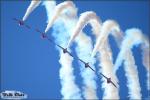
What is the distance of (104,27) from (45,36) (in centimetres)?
206

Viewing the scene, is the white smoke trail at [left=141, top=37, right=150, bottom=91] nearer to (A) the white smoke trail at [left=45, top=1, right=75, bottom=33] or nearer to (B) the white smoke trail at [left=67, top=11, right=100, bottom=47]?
(B) the white smoke trail at [left=67, top=11, right=100, bottom=47]

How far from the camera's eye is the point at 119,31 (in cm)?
1547

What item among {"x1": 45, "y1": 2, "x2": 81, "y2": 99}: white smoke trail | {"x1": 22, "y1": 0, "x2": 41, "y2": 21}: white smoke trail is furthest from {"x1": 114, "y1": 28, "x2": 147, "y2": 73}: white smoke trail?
{"x1": 22, "y1": 0, "x2": 41, "y2": 21}: white smoke trail

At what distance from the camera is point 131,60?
607 inches

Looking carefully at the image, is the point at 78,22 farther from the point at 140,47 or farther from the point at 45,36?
the point at 140,47

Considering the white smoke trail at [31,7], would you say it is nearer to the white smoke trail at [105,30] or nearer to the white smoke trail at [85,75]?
the white smoke trail at [85,75]

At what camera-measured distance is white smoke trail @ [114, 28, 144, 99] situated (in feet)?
50.2

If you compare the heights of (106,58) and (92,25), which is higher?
(92,25)

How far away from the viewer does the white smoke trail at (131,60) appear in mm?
15312
